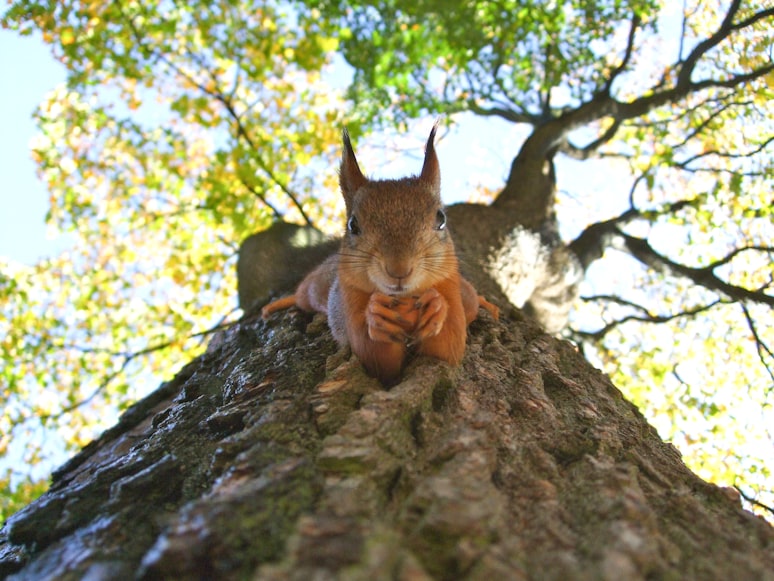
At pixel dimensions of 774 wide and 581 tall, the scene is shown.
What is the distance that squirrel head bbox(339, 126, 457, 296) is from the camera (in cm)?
199

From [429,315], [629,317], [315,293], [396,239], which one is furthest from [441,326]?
[629,317]

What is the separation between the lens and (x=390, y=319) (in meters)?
1.90

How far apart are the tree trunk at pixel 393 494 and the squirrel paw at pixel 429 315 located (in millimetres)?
126

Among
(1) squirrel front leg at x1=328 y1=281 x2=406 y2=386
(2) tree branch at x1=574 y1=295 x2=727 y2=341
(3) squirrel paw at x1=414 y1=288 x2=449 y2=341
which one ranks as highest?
(2) tree branch at x1=574 y1=295 x2=727 y2=341

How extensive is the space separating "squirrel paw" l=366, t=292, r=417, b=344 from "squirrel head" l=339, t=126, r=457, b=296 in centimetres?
6

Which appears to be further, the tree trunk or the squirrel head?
the squirrel head

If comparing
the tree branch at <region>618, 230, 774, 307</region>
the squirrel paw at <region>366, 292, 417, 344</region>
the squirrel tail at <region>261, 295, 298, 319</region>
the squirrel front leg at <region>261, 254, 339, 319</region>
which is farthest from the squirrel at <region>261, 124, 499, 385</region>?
the tree branch at <region>618, 230, 774, 307</region>

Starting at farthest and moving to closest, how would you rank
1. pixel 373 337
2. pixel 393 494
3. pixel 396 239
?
pixel 396 239 < pixel 373 337 < pixel 393 494

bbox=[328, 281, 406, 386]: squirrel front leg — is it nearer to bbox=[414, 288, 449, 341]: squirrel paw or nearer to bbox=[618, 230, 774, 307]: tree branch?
bbox=[414, 288, 449, 341]: squirrel paw

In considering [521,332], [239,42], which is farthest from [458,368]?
[239,42]

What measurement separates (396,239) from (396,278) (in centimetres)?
18

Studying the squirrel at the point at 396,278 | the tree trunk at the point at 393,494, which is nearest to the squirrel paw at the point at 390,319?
the squirrel at the point at 396,278

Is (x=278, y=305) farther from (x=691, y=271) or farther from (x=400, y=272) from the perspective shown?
(x=691, y=271)

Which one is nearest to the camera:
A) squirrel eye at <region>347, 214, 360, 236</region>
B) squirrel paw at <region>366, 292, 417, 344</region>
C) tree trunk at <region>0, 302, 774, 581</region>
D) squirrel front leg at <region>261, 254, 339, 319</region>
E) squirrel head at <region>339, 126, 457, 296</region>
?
tree trunk at <region>0, 302, 774, 581</region>
